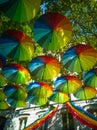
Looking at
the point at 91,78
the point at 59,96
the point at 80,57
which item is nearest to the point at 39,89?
the point at 59,96

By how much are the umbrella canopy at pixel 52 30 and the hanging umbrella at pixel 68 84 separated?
2.88 m

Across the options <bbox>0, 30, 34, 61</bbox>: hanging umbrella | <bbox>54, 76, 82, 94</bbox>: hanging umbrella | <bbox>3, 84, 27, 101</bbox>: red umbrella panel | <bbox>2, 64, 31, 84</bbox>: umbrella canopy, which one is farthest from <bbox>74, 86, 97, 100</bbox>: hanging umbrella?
<bbox>0, 30, 34, 61</bbox>: hanging umbrella

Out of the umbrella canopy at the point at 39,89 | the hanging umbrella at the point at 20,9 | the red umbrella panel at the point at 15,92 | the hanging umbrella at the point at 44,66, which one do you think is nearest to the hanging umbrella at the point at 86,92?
the umbrella canopy at the point at 39,89

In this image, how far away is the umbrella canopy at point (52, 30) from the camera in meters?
6.57

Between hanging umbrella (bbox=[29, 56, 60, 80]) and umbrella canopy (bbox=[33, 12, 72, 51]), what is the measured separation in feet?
3.67

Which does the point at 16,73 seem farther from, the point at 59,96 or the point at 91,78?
the point at 91,78

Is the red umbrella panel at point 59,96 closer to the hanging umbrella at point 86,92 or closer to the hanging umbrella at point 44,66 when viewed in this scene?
the hanging umbrella at point 86,92

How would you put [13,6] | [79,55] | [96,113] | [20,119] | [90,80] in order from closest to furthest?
[13,6]
[79,55]
[90,80]
[96,113]
[20,119]

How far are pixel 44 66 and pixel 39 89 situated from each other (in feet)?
7.88

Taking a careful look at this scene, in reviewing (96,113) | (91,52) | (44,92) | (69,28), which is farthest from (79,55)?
(96,113)

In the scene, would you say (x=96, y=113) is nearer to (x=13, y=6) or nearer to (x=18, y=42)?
(x=18, y=42)

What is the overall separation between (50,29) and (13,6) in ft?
4.94

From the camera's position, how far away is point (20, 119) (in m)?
18.7

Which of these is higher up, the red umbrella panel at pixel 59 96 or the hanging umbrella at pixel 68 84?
the hanging umbrella at pixel 68 84
